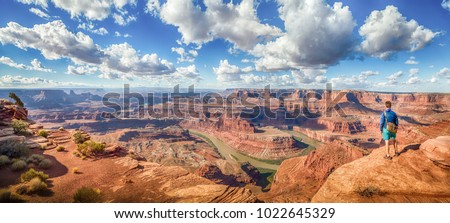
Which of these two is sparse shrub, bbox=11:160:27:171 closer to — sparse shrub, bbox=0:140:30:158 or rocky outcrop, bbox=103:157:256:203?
sparse shrub, bbox=0:140:30:158

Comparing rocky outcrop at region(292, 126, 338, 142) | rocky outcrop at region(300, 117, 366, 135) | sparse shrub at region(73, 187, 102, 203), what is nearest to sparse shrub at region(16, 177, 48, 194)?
sparse shrub at region(73, 187, 102, 203)

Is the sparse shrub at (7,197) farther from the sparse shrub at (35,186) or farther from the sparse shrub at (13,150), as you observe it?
the sparse shrub at (13,150)

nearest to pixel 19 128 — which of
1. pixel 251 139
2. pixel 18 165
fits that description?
pixel 18 165

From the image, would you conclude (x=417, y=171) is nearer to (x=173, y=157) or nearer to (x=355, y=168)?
(x=355, y=168)

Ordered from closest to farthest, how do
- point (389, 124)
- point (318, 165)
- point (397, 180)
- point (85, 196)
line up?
point (397, 180) → point (85, 196) → point (389, 124) → point (318, 165)

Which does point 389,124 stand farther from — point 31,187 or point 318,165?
point 318,165

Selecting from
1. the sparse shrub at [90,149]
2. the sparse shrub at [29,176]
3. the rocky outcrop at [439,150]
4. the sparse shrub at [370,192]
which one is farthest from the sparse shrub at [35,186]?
the rocky outcrop at [439,150]
